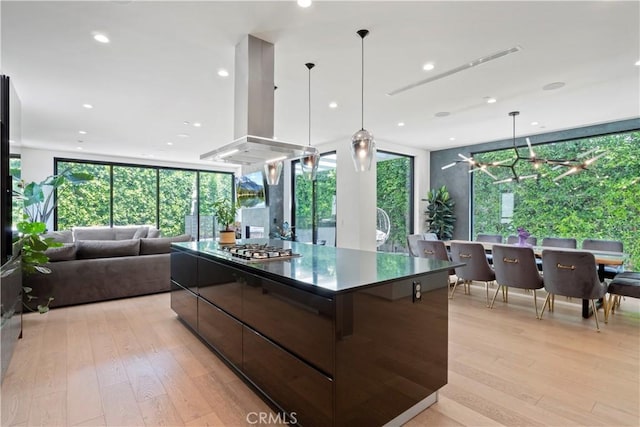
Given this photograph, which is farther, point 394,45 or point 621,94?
point 621,94

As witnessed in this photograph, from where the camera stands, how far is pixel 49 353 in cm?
289

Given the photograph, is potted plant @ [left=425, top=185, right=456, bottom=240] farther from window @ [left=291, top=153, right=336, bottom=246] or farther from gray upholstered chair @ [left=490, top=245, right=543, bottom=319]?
gray upholstered chair @ [left=490, top=245, right=543, bottom=319]

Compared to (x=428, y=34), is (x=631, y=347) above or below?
below

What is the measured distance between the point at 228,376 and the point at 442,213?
6312 mm

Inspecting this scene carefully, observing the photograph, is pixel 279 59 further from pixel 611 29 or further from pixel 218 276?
pixel 611 29

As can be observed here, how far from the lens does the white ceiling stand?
2469 millimetres

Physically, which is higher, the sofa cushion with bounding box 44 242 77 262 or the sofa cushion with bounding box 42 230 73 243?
the sofa cushion with bounding box 42 230 73 243

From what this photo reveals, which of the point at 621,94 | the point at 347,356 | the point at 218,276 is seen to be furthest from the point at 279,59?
the point at 621,94

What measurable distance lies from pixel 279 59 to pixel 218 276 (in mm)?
2224

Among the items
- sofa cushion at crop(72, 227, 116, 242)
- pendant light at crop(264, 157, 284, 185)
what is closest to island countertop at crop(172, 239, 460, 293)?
pendant light at crop(264, 157, 284, 185)

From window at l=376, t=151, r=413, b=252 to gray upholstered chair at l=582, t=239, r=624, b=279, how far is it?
3586mm

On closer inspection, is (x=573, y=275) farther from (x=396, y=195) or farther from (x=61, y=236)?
(x=61, y=236)

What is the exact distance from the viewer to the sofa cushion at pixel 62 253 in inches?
162

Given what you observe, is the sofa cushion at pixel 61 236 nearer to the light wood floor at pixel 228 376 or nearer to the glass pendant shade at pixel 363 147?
the light wood floor at pixel 228 376
